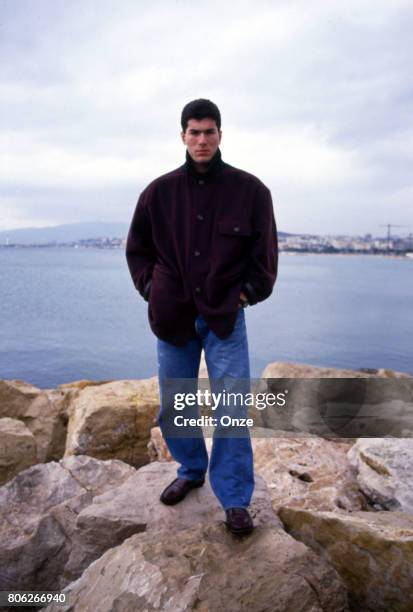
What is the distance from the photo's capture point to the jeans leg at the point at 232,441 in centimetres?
361

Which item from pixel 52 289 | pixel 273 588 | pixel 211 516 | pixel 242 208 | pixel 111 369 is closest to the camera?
pixel 273 588

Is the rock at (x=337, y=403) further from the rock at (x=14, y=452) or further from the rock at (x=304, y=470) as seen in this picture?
the rock at (x=14, y=452)

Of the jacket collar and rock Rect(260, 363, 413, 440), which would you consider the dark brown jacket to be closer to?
the jacket collar

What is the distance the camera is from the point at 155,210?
384cm

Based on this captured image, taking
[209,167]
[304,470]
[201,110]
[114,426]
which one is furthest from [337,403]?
[201,110]

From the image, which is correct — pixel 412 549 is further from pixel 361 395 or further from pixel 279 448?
pixel 361 395

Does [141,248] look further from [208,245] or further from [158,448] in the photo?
[158,448]

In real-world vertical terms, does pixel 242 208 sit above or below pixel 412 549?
above

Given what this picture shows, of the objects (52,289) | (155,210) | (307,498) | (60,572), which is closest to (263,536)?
(307,498)

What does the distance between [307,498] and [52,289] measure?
186ft

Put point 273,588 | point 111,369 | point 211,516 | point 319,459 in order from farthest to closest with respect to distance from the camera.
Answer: point 111,369 → point 319,459 → point 211,516 → point 273,588

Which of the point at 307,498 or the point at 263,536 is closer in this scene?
the point at 263,536

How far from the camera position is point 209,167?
3703mm

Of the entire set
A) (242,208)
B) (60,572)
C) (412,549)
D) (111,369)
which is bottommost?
(111,369)
